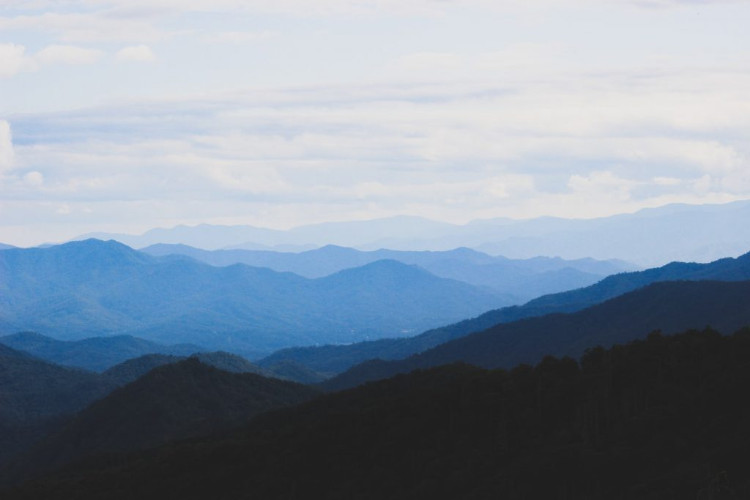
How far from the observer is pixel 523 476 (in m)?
69.4

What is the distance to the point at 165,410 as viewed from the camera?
162625 mm

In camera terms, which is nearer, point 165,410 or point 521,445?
point 521,445

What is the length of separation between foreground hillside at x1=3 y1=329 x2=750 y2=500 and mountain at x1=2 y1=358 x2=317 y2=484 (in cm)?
4497

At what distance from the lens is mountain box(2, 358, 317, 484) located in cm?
15350

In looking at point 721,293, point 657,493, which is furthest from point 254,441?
point 721,293

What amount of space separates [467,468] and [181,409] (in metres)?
95.0

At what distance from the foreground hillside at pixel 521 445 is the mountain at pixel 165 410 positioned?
45.0 metres

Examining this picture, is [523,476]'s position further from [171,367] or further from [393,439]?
[171,367]

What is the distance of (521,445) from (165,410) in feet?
312

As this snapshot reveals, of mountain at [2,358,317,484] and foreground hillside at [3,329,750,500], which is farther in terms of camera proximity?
mountain at [2,358,317,484]

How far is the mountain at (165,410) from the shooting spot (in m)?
154

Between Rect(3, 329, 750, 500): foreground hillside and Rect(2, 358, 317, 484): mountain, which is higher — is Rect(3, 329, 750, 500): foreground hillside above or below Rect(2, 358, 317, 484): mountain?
below

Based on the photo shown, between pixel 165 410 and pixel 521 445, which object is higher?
pixel 165 410

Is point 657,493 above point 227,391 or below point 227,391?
below
